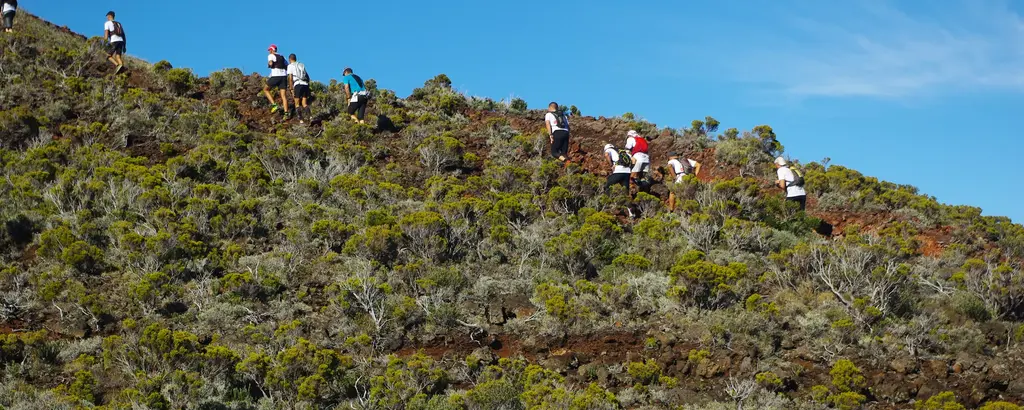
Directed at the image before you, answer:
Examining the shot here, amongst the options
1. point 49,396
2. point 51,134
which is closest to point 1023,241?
point 49,396

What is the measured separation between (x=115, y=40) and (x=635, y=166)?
1187 cm

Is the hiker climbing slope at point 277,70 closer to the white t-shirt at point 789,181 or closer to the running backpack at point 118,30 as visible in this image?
the running backpack at point 118,30

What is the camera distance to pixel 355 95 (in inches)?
699

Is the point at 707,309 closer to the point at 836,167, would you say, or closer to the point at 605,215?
the point at 605,215

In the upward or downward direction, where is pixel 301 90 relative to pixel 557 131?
upward

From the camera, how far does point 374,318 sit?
1034 centimetres

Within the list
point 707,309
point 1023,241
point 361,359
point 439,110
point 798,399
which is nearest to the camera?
point 798,399

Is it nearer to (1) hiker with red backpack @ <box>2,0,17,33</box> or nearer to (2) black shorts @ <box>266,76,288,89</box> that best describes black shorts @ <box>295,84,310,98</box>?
(2) black shorts @ <box>266,76,288,89</box>

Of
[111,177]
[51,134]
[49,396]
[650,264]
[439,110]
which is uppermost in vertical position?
[439,110]

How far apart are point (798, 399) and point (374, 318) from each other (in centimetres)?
459

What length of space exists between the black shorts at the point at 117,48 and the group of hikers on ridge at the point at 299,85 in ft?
13.3

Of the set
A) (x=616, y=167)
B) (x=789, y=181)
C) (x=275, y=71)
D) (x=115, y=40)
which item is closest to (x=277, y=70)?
(x=275, y=71)

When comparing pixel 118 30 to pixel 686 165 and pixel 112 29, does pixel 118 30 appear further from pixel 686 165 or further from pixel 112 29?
pixel 686 165

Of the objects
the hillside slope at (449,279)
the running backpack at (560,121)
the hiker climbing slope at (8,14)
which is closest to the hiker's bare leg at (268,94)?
the hillside slope at (449,279)
